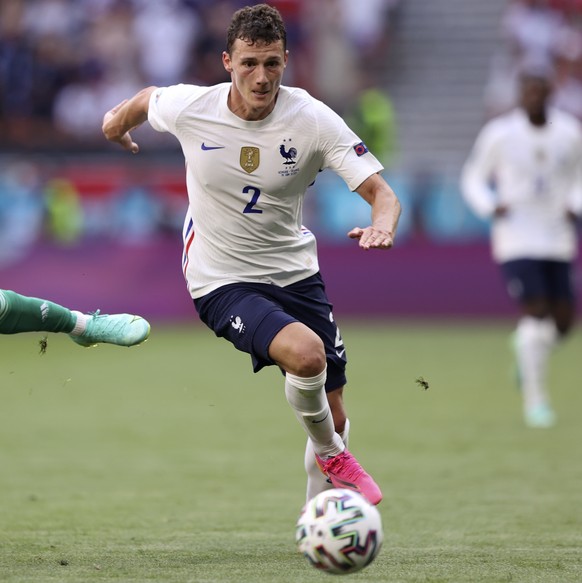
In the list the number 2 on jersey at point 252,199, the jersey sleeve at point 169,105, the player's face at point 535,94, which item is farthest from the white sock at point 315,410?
the player's face at point 535,94

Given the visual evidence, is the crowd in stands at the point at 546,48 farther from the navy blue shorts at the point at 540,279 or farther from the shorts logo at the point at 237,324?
the shorts logo at the point at 237,324

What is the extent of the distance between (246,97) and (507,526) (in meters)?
2.67

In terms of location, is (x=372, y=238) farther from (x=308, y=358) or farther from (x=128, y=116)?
(x=128, y=116)

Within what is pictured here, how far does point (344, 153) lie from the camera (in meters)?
6.25

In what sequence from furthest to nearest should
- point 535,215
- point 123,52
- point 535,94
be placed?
point 123,52, point 535,215, point 535,94

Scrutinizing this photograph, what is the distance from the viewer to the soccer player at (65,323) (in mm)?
6398

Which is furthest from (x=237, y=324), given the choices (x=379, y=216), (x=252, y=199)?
(x=379, y=216)

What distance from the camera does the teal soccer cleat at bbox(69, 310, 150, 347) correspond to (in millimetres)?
6648

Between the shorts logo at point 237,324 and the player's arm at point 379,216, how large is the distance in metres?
0.68

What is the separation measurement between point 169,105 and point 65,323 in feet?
4.07

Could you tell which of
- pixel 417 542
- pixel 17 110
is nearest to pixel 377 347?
pixel 17 110

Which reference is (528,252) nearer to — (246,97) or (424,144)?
(246,97)

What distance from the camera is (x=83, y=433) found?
10.5 meters

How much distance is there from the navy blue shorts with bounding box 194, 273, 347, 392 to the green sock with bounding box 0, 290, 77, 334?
696 millimetres
